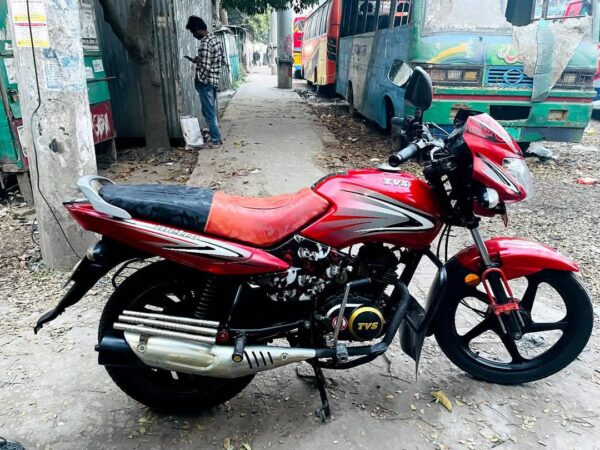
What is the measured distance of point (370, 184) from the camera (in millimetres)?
2104

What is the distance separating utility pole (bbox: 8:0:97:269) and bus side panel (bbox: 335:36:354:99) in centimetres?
845

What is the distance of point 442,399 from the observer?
252 cm

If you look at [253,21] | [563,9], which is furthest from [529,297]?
[253,21]

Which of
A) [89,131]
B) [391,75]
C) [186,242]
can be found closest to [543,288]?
[391,75]

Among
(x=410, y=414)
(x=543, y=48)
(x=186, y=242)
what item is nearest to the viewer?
(x=186, y=242)

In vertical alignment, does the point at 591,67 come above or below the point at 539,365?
above

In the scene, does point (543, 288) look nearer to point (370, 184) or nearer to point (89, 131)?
point (370, 184)

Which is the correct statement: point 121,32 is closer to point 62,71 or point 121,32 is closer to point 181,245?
point 62,71

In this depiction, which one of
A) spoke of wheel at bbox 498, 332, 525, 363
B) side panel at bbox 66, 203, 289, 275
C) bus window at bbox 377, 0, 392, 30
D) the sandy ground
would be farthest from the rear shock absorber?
bus window at bbox 377, 0, 392, 30

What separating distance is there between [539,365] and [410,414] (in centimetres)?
77

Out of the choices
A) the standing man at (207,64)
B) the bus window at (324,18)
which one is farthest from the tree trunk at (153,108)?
the bus window at (324,18)

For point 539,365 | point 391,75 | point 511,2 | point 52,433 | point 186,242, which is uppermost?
point 511,2

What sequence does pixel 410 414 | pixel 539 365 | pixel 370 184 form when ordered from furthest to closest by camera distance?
1. pixel 539 365
2. pixel 410 414
3. pixel 370 184

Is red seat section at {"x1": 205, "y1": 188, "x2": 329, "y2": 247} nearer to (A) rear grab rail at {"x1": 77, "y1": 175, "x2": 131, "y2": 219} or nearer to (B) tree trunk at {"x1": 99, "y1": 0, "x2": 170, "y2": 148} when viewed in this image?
(A) rear grab rail at {"x1": 77, "y1": 175, "x2": 131, "y2": 219}
